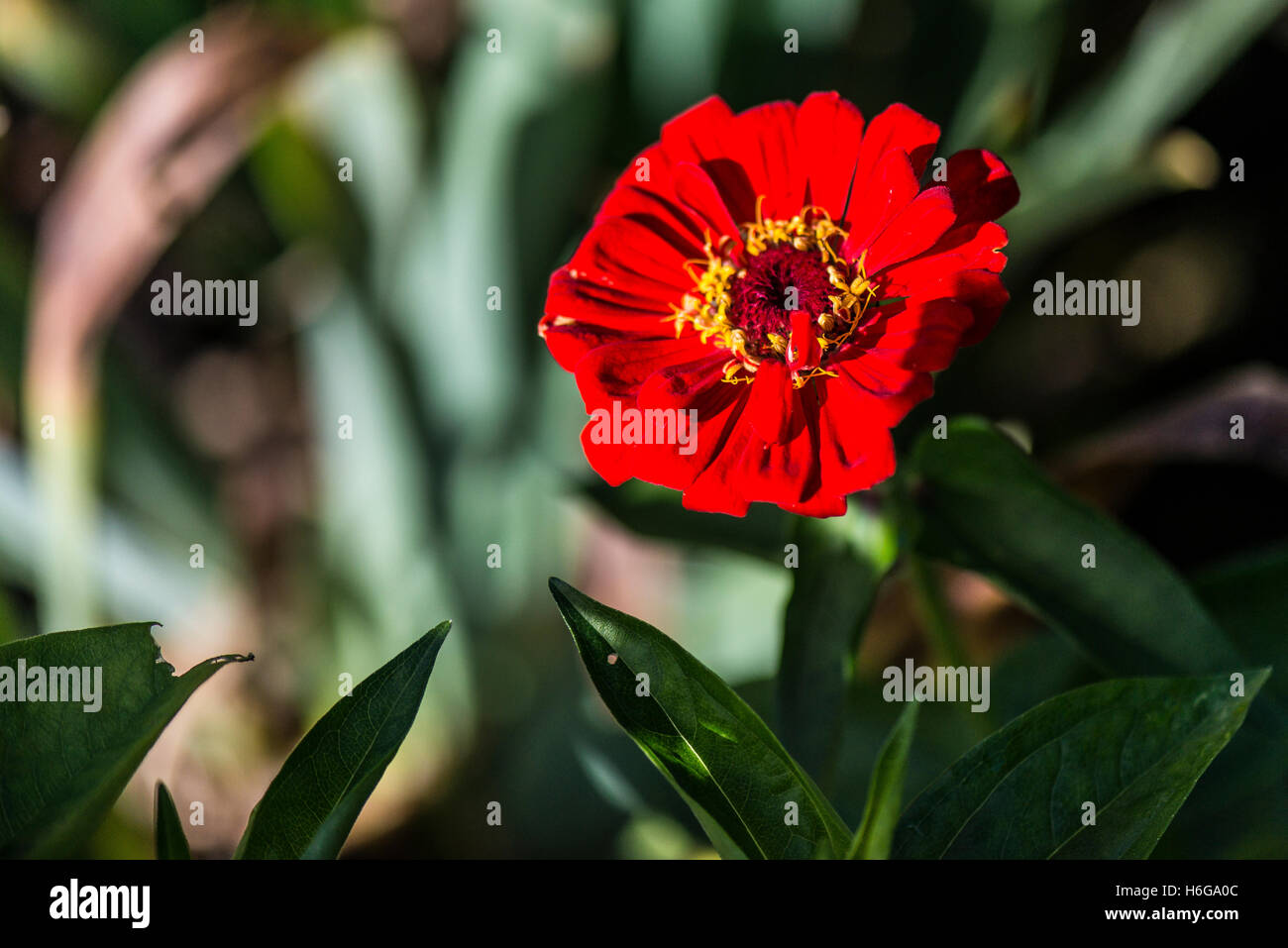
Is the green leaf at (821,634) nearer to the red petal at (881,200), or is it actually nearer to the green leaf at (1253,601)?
the red petal at (881,200)

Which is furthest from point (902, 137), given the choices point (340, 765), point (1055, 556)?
point (340, 765)

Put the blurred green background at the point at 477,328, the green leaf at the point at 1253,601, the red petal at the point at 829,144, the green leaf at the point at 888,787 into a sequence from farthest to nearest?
1. the blurred green background at the point at 477,328
2. the green leaf at the point at 1253,601
3. the red petal at the point at 829,144
4. the green leaf at the point at 888,787

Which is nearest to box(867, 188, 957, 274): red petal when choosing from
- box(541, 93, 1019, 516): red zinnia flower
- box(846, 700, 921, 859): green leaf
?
box(541, 93, 1019, 516): red zinnia flower

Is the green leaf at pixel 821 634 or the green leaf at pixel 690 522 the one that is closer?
the green leaf at pixel 821 634

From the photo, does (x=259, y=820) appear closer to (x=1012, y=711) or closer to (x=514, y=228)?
(x=1012, y=711)

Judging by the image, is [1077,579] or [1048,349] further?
[1048,349]

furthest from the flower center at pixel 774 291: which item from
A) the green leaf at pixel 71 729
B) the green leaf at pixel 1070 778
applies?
the green leaf at pixel 71 729
